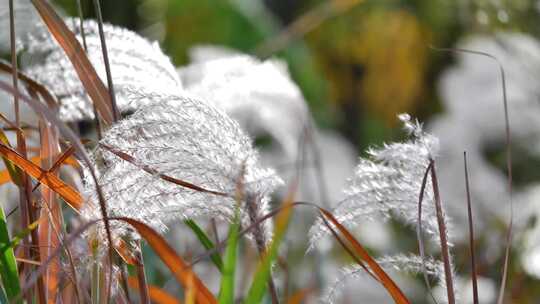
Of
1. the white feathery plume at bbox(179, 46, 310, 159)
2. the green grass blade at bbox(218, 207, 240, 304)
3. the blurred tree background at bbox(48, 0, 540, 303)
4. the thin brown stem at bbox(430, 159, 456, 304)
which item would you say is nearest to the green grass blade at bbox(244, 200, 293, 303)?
the green grass blade at bbox(218, 207, 240, 304)

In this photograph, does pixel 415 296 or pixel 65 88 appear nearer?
pixel 65 88

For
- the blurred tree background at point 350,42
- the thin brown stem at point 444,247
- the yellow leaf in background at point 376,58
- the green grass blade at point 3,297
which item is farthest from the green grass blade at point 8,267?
the yellow leaf in background at point 376,58

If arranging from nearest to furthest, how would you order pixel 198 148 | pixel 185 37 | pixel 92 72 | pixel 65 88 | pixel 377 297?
pixel 198 148 → pixel 92 72 → pixel 65 88 → pixel 377 297 → pixel 185 37

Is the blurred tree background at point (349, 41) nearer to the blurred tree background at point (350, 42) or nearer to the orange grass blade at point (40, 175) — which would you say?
the blurred tree background at point (350, 42)

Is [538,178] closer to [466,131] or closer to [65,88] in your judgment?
[466,131]

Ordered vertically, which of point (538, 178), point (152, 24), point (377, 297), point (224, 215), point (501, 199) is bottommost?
point (224, 215)

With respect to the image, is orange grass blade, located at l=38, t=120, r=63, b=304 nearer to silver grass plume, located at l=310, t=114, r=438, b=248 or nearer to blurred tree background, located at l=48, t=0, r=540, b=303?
silver grass plume, located at l=310, t=114, r=438, b=248

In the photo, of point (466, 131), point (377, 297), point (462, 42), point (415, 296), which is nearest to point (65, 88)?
point (377, 297)
